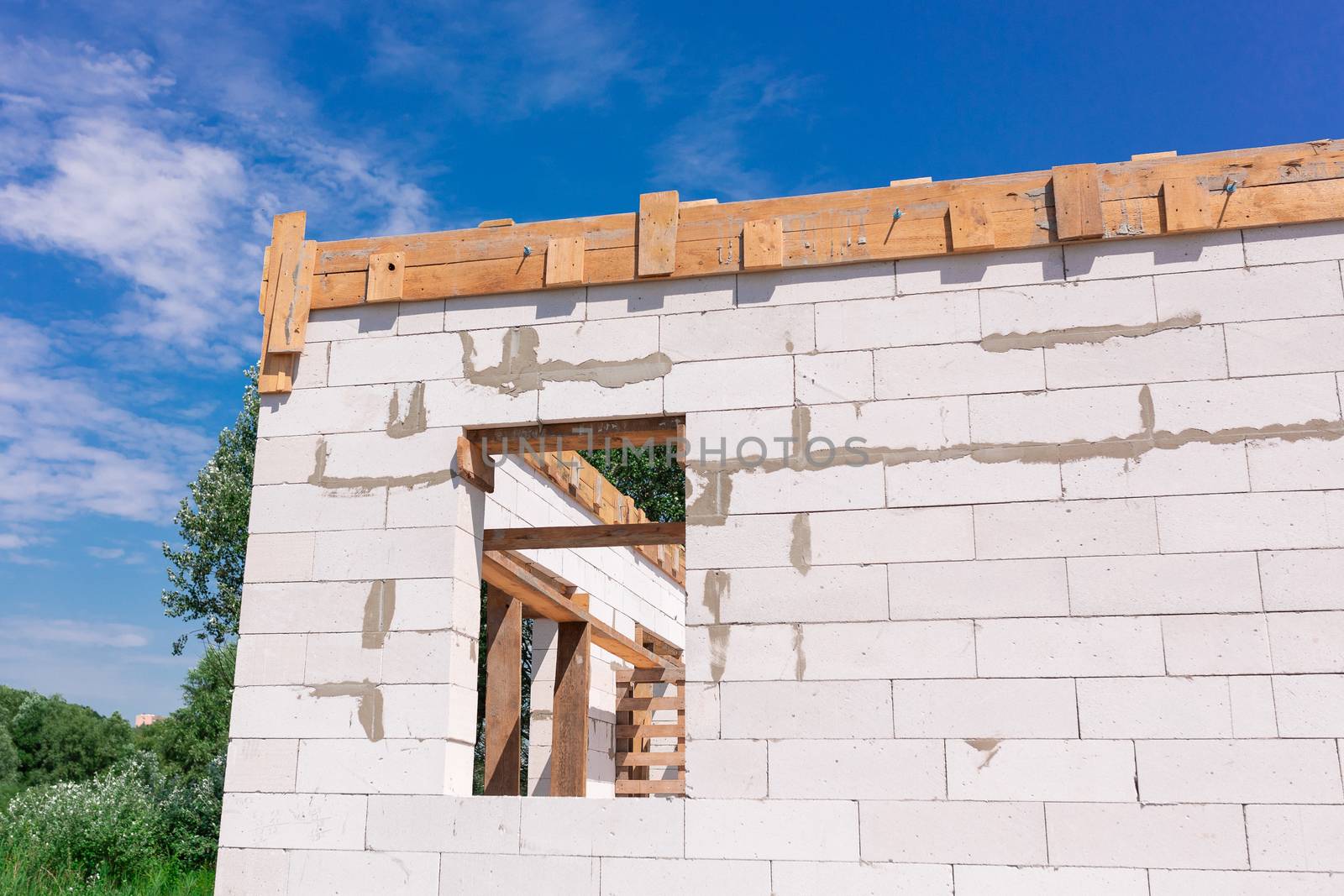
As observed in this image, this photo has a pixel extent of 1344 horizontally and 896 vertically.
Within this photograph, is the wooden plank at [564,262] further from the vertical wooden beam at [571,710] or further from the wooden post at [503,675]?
the vertical wooden beam at [571,710]

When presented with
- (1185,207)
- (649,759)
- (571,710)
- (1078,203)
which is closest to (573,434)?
(1078,203)

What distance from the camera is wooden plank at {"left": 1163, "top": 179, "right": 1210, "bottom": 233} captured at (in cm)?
645

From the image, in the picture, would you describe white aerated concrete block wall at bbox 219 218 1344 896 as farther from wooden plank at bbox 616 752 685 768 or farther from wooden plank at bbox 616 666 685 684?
wooden plank at bbox 616 666 685 684

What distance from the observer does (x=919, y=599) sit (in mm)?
6289

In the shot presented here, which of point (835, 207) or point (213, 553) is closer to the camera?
point (835, 207)

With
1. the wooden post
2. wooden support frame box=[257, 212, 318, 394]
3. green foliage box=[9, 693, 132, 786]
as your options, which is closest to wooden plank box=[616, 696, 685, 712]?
the wooden post

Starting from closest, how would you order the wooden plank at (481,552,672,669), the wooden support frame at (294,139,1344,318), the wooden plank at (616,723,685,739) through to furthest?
the wooden support frame at (294,139,1344,318), the wooden plank at (481,552,672,669), the wooden plank at (616,723,685,739)

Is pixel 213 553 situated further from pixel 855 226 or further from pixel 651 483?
pixel 855 226

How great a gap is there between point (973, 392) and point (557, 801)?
321cm

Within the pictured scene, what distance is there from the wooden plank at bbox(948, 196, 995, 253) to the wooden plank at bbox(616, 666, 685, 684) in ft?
26.7

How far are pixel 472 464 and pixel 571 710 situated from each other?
195 inches

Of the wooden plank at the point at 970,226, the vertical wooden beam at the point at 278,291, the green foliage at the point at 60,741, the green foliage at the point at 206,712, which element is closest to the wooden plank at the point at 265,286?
the vertical wooden beam at the point at 278,291

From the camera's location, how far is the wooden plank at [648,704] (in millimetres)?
13273

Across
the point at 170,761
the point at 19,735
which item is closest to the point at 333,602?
the point at 170,761
